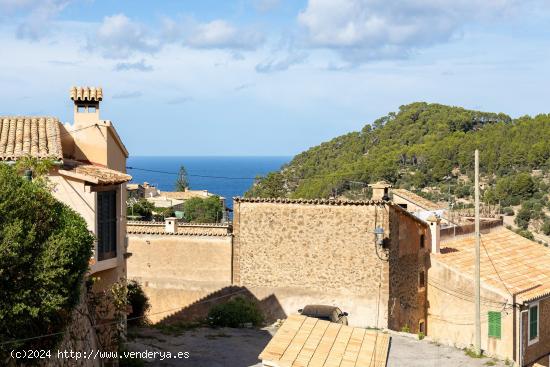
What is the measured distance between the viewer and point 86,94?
20422 millimetres

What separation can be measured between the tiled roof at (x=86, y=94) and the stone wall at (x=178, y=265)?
31.6 feet

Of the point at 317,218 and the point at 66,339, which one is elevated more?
the point at 317,218

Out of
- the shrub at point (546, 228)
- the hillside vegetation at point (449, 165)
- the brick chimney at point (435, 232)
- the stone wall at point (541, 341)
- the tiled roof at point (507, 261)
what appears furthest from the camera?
the hillside vegetation at point (449, 165)

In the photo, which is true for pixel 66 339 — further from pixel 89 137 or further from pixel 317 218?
pixel 317 218

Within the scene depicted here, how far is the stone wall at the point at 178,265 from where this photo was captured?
93.8ft

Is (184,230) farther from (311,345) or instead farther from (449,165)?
(449,165)

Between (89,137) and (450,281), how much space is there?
48.5 ft

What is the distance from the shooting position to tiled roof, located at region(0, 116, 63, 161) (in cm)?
1772

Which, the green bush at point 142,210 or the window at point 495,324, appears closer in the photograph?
the window at point 495,324

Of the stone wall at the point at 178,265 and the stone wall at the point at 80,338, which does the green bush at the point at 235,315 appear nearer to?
the stone wall at the point at 178,265

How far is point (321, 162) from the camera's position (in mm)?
95875

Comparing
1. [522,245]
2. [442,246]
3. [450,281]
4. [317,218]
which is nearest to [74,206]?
[317,218]

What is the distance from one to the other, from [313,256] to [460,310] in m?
5.86

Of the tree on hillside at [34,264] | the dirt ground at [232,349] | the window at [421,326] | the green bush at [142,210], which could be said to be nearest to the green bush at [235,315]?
the dirt ground at [232,349]
